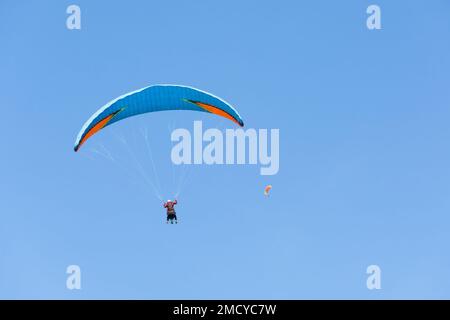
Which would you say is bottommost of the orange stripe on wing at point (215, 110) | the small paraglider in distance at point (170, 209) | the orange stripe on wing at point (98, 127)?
the small paraglider in distance at point (170, 209)

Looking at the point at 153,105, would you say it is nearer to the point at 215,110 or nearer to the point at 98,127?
the point at 98,127

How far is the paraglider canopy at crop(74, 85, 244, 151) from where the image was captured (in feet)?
97.6

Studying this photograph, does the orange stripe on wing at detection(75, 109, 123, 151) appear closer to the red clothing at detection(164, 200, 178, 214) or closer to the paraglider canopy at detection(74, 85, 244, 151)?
the paraglider canopy at detection(74, 85, 244, 151)

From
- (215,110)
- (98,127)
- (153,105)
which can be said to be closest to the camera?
(98,127)

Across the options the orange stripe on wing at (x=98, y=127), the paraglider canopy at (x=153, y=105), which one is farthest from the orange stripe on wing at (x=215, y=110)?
the orange stripe on wing at (x=98, y=127)

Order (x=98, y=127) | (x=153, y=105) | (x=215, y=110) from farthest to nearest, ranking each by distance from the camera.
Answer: (x=215, y=110)
(x=153, y=105)
(x=98, y=127)

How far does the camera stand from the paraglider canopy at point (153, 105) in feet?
97.6

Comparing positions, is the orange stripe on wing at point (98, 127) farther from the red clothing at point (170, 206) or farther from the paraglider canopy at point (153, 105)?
the red clothing at point (170, 206)

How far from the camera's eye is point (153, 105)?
100 ft

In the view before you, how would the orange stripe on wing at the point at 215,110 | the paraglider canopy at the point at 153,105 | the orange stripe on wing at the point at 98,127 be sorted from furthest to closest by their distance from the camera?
1. the orange stripe on wing at the point at 215,110
2. the orange stripe on wing at the point at 98,127
3. the paraglider canopy at the point at 153,105

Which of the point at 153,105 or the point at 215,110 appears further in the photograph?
the point at 215,110

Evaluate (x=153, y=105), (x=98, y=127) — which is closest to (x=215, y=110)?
(x=153, y=105)
